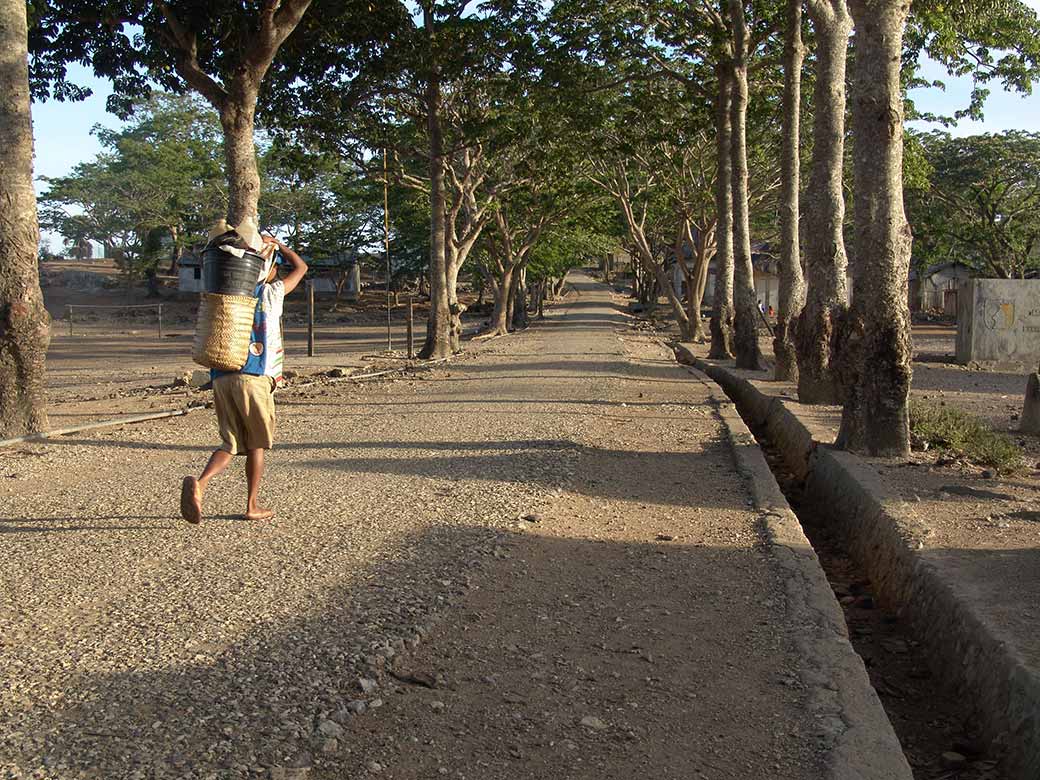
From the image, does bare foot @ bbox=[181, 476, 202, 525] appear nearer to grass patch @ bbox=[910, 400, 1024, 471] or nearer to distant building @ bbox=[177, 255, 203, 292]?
grass patch @ bbox=[910, 400, 1024, 471]

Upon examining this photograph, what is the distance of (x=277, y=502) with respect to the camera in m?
6.48

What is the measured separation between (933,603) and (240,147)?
1076 cm

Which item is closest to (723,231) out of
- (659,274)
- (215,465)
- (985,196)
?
(659,274)

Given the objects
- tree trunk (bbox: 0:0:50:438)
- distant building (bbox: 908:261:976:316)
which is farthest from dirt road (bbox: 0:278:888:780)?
distant building (bbox: 908:261:976:316)

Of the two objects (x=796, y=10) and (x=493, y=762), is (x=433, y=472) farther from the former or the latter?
(x=796, y=10)

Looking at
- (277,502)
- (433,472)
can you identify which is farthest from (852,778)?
(433,472)

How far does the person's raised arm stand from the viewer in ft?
19.3

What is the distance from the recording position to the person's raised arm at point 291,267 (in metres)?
5.89

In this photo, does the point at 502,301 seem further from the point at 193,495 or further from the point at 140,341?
the point at 193,495

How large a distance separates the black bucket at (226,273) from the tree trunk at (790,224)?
1066 cm

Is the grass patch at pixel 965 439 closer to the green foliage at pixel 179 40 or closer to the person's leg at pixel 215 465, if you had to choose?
the person's leg at pixel 215 465

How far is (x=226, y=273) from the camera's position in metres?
5.49

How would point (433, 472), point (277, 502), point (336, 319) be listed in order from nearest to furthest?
point (277, 502)
point (433, 472)
point (336, 319)

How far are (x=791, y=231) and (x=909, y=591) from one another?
34.4 feet
